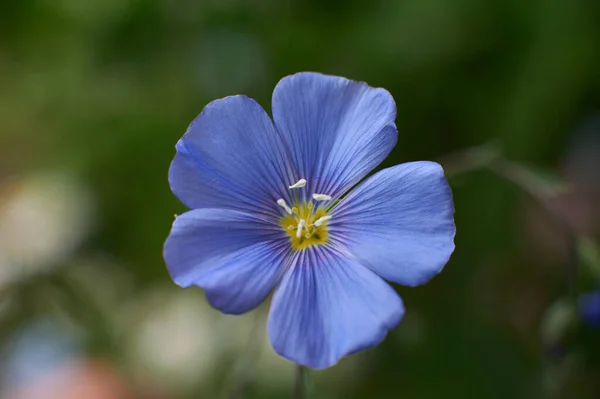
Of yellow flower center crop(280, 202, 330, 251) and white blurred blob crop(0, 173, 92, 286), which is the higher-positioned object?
yellow flower center crop(280, 202, 330, 251)

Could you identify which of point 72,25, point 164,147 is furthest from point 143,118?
point 72,25

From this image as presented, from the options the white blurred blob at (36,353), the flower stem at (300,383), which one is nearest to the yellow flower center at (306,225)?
the flower stem at (300,383)

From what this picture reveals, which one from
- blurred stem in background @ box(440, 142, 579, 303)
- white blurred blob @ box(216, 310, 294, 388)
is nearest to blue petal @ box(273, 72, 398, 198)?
blurred stem in background @ box(440, 142, 579, 303)

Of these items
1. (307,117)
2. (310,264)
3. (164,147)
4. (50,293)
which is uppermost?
(307,117)

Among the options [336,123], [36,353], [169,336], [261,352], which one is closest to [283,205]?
[336,123]

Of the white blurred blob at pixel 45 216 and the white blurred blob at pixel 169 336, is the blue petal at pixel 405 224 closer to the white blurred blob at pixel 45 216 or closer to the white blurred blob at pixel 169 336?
the white blurred blob at pixel 169 336

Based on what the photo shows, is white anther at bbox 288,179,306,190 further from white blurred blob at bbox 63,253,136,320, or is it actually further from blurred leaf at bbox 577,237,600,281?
white blurred blob at bbox 63,253,136,320

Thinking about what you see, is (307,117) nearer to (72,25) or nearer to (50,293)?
(50,293)
